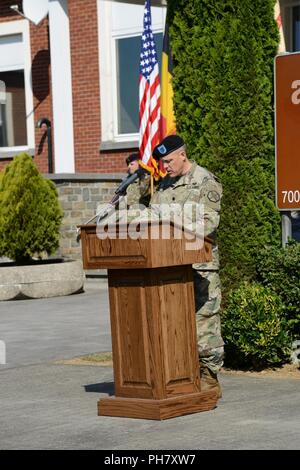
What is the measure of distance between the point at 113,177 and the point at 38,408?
9.45 meters

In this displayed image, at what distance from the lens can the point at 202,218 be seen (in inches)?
305

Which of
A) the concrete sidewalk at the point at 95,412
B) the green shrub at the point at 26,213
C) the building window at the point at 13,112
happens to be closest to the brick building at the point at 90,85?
the building window at the point at 13,112

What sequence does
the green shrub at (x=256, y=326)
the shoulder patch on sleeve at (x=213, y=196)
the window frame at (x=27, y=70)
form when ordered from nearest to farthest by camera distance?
the shoulder patch on sleeve at (x=213, y=196) < the green shrub at (x=256, y=326) < the window frame at (x=27, y=70)

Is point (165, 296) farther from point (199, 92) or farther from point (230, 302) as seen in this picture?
point (199, 92)

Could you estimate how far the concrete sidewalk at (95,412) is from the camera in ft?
22.1

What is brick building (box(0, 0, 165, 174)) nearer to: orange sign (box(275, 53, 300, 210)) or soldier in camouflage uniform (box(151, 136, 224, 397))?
orange sign (box(275, 53, 300, 210))

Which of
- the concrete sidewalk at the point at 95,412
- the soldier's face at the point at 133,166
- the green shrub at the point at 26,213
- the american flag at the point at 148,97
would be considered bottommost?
the concrete sidewalk at the point at 95,412

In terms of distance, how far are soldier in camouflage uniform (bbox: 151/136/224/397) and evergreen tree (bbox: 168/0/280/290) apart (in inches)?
58.5

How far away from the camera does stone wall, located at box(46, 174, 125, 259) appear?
56.7 ft

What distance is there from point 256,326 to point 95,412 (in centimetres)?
184

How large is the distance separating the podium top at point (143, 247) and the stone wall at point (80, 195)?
383 inches

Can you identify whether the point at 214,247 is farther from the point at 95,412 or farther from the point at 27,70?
the point at 27,70

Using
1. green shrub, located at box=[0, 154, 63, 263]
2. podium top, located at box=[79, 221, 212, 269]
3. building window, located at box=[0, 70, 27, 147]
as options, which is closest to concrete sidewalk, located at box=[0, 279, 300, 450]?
podium top, located at box=[79, 221, 212, 269]

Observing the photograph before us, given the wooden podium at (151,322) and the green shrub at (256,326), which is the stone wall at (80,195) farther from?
the wooden podium at (151,322)
